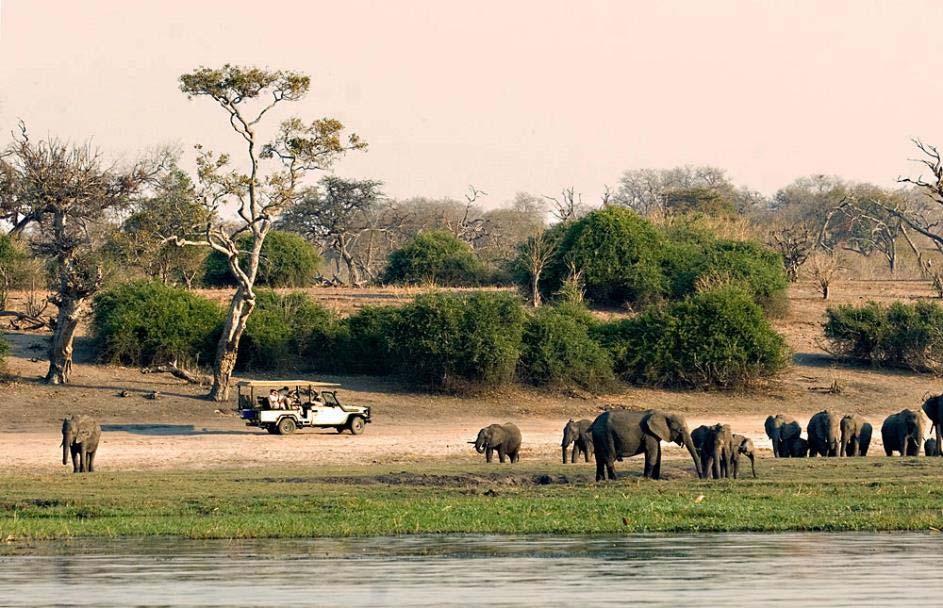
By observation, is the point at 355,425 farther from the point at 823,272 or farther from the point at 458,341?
the point at 823,272

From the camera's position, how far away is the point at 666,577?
16.0 meters

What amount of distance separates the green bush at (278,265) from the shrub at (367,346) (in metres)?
12.7

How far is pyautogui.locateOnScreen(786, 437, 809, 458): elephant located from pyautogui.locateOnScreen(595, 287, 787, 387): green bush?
9.94 meters

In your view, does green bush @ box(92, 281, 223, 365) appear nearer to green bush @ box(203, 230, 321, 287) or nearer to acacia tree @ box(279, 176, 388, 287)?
green bush @ box(203, 230, 321, 287)

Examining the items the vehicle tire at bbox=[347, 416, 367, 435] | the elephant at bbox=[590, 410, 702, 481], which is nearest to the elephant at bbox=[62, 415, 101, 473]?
the vehicle tire at bbox=[347, 416, 367, 435]

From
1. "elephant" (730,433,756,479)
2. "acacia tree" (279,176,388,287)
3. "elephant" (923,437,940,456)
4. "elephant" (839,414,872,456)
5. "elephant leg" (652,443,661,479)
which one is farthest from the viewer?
"acacia tree" (279,176,388,287)

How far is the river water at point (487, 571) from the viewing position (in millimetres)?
→ 14773

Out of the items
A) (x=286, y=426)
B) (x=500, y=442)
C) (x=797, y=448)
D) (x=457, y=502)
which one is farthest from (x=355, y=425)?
(x=457, y=502)

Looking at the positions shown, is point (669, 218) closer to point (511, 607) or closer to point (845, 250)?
point (845, 250)

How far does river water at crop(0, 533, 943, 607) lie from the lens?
582 inches

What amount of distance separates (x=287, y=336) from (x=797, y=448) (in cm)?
1596

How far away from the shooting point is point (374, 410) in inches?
1577

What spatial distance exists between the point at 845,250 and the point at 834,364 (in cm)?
4162

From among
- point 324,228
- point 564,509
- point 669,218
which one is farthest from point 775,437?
point 324,228
